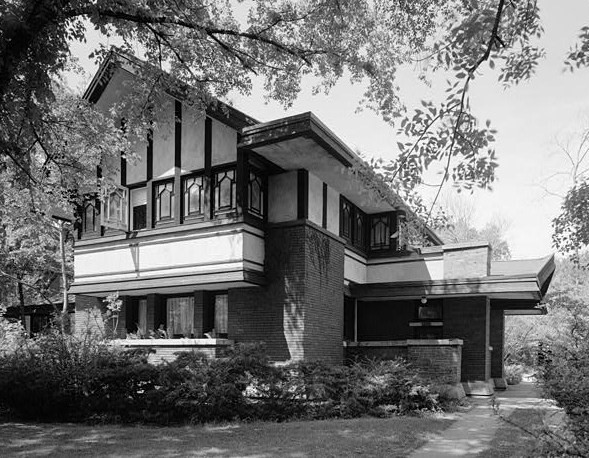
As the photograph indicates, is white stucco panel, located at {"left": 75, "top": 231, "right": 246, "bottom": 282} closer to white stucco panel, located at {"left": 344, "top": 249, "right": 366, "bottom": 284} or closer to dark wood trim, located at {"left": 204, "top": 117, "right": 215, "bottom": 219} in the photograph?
dark wood trim, located at {"left": 204, "top": 117, "right": 215, "bottom": 219}

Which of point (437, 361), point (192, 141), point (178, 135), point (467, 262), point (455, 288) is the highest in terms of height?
point (178, 135)

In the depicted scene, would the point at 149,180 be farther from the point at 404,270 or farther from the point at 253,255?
the point at 404,270

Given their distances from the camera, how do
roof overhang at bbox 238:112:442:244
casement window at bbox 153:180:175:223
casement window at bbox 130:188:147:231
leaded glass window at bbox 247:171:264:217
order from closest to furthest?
roof overhang at bbox 238:112:442:244 < leaded glass window at bbox 247:171:264:217 < casement window at bbox 153:180:175:223 < casement window at bbox 130:188:147:231

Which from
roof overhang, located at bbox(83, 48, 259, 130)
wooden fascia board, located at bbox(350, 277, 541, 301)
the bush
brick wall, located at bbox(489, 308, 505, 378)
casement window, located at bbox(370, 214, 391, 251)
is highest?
roof overhang, located at bbox(83, 48, 259, 130)

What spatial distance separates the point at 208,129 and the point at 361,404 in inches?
312

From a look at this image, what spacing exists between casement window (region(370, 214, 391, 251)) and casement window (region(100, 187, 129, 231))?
8.23 meters

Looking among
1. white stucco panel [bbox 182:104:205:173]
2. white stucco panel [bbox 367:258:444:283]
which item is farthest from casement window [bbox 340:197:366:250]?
white stucco panel [bbox 182:104:205:173]

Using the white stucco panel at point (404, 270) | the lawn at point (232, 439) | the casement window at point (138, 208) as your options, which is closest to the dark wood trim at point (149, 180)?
the casement window at point (138, 208)

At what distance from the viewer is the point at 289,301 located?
46.6 ft

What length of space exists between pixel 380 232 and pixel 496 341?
20.8 ft

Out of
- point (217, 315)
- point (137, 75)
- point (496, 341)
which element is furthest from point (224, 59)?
point (496, 341)

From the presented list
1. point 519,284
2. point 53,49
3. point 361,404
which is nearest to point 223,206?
point 361,404

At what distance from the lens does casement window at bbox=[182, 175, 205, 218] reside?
14930 millimetres

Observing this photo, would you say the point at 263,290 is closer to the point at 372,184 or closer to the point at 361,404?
the point at 361,404
